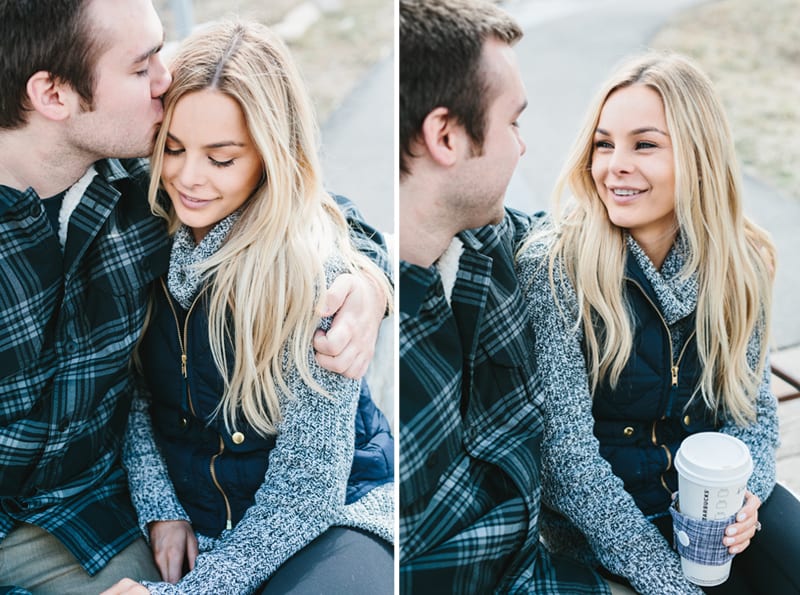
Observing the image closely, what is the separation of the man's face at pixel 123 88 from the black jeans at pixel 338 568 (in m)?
0.95

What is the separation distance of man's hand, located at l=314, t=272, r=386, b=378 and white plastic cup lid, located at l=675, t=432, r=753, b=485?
0.72 m

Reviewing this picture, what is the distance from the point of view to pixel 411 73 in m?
1.70

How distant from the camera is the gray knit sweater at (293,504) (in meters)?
2.03

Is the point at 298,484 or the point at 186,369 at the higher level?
the point at 186,369

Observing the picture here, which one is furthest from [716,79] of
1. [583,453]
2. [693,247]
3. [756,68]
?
[583,453]

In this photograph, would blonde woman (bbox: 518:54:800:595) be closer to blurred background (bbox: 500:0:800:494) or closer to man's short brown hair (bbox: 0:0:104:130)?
blurred background (bbox: 500:0:800:494)

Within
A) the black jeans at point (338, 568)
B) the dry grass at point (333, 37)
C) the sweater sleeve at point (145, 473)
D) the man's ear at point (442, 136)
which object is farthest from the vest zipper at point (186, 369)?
the dry grass at point (333, 37)

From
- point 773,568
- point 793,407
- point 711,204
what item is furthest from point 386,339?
point 793,407

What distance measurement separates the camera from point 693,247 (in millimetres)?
2221

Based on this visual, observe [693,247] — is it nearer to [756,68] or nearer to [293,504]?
[293,504]

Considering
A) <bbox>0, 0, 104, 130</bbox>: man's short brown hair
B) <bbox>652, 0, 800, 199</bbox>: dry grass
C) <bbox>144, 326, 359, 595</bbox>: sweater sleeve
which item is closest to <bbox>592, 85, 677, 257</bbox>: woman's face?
<bbox>144, 326, 359, 595</bbox>: sweater sleeve

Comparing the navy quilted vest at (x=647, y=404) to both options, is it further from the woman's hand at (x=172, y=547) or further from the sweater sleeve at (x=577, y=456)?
the woman's hand at (x=172, y=547)

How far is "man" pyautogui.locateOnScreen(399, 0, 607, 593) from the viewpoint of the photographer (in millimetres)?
1733

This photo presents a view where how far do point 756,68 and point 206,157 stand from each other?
5.45m
